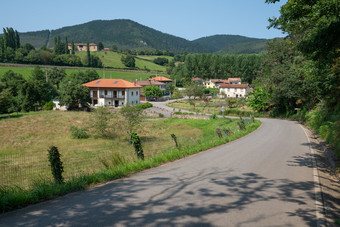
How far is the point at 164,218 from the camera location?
17.9 feet

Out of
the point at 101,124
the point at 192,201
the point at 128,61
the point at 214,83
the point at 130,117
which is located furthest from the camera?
the point at 128,61

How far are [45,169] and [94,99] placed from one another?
53349mm

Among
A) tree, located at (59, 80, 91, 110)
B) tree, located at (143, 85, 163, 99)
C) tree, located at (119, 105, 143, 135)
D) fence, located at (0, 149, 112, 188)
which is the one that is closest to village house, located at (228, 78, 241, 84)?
tree, located at (143, 85, 163, 99)

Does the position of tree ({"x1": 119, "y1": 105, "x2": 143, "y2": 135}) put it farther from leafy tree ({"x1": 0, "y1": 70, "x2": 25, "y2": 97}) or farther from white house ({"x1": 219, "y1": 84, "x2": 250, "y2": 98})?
white house ({"x1": 219, "y1": 84, "x2": 250, "y2": 98})

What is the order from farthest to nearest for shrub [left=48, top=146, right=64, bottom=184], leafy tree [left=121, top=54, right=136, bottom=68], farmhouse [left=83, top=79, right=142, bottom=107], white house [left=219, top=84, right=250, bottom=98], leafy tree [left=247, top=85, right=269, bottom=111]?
leafy tree [left=121, top=54, right=136, bottom=68] < white house [left=219, top=84, right=250, bottom=98] < farmhouse [left=83, top=79, right=142, bottom=107] < leafy tree [left=247, top=85, right=269, bottom=111] < shrub [left=48, top=146, right=64, bottom=184]

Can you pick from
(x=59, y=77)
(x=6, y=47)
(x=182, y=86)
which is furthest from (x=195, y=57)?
(x=6, y=47)

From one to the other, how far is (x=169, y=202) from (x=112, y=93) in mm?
61457

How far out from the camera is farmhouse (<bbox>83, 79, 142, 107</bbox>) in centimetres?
6475

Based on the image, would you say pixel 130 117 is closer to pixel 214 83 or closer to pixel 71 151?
pixel 71 151

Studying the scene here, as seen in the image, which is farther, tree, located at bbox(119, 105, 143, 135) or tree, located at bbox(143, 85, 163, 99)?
tree, located at bbox(143, 85, 163, 99)

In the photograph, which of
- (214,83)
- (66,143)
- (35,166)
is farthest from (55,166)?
(214,83)

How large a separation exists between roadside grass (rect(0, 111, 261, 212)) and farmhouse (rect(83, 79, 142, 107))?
74.8ft

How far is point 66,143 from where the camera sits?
2722cm

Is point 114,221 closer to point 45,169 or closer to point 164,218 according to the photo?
point 164,218
